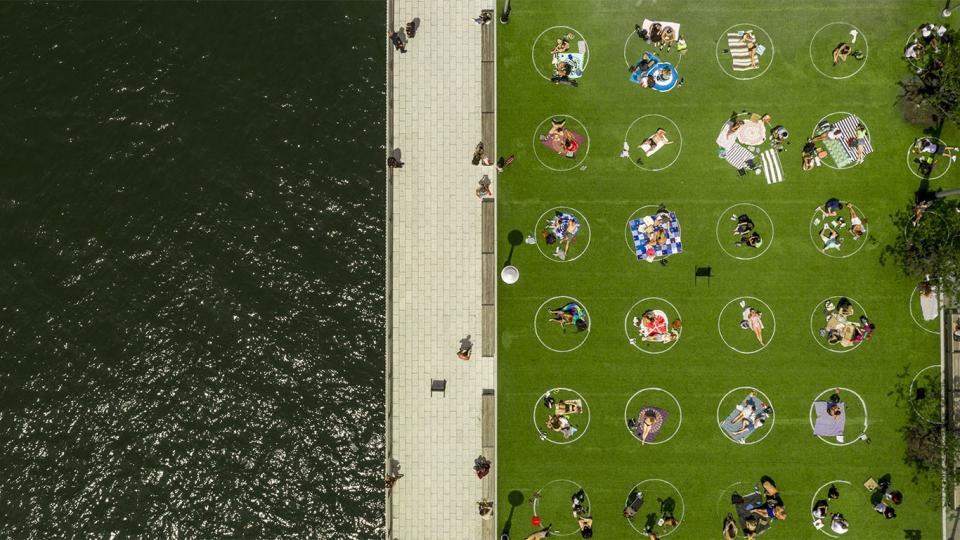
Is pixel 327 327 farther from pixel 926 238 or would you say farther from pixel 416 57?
pixel 926 238

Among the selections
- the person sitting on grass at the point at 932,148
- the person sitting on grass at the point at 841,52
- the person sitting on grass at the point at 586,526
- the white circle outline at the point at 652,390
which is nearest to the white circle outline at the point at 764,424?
the white circle outline at the point at 652,390

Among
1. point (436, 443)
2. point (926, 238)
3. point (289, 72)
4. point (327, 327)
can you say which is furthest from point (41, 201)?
point (926, 238)

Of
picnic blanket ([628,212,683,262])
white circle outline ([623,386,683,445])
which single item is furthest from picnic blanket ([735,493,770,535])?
picnic blanket ([628,212,683,262])

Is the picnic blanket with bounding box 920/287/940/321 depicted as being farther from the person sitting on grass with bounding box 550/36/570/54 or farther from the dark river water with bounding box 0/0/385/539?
the dark river water with bounding box 0/0/385/539

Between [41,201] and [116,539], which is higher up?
[41,201]

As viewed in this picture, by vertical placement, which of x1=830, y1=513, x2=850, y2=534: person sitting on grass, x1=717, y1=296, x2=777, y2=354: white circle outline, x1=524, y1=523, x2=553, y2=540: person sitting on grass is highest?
x1=717, y1=296, x2=777, y2=354: white circle outline

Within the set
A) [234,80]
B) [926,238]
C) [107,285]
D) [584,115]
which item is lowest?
[107,285]

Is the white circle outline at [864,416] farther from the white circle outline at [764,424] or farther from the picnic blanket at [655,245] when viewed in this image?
the picnic blanket at [655,245]
